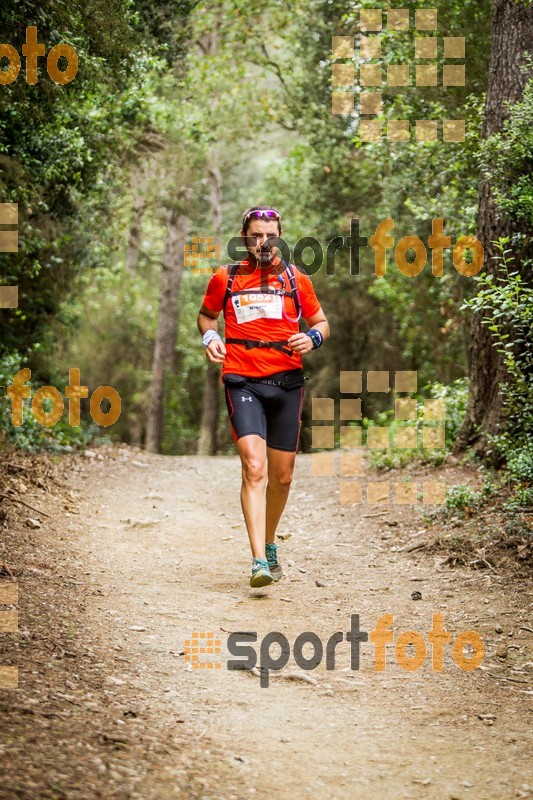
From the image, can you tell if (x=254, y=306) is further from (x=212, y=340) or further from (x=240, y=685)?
(x=240, y=685)

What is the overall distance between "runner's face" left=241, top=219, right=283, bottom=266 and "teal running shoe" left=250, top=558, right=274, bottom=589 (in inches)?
81.9

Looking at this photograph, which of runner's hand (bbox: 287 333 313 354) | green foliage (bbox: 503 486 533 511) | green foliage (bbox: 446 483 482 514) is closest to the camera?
runner's hand (bbox: 287 333 313 354)

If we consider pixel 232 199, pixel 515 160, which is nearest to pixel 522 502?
pixel 515 160

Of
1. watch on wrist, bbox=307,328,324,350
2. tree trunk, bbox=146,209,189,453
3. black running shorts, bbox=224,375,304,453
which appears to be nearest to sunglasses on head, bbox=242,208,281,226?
watch on wrist, bbox=307,328,324,350

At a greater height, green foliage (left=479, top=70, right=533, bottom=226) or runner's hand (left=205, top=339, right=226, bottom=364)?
green foliage (left=479, top=70, right=533, bottom=226)

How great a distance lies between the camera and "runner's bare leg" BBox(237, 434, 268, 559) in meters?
5.60

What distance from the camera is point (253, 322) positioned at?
5.77m

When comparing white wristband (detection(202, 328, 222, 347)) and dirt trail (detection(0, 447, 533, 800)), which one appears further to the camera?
white wristband (detection(202, 328, 222, 347))

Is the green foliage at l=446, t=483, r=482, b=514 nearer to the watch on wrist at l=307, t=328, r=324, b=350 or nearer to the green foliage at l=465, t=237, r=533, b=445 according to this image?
the green foliage at l=465, t=237, r=533, b=445

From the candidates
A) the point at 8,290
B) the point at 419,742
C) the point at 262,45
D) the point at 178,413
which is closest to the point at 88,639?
the point at 419,742

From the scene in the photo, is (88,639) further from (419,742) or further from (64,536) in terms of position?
(64,536)

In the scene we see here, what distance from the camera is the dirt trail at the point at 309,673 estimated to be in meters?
3.21

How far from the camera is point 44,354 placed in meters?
12.9

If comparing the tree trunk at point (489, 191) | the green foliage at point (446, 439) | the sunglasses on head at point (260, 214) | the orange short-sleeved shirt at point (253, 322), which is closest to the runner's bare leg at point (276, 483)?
the orange short-sleeved shirt at point (253, 322)
